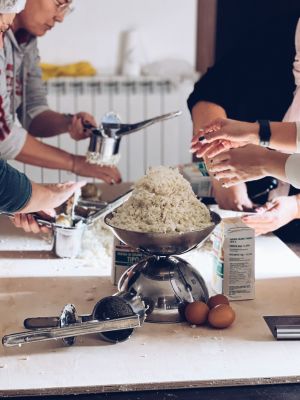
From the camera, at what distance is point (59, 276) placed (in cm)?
180

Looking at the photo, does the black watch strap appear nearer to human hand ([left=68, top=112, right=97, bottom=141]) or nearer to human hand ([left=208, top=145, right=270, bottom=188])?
human hand ([left=208, top=145, right=270, bottom=188])

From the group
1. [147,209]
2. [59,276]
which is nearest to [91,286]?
[59,276]

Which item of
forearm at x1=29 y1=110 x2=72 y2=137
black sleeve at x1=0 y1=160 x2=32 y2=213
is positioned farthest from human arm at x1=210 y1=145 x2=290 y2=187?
forearm at x1=29 y1=110 x2=72 y2=137

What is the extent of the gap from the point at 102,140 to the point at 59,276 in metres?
0.74

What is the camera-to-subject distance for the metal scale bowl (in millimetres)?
1513

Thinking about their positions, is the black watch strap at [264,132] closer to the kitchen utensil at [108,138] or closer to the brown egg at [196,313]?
the brown egg at [196,313]

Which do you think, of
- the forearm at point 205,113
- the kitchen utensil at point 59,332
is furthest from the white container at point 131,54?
the kitchen utensil at point 59,332

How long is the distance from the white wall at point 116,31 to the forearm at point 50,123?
3.67 ft

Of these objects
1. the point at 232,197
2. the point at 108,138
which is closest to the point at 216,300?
the point at 232,197

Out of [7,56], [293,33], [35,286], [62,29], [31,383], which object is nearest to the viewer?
[31,383]

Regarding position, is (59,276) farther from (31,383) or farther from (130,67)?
(130,67)

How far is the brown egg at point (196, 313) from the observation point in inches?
58.4

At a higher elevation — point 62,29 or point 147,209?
point 62,29

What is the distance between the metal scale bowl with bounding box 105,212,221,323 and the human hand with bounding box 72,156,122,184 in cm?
96
